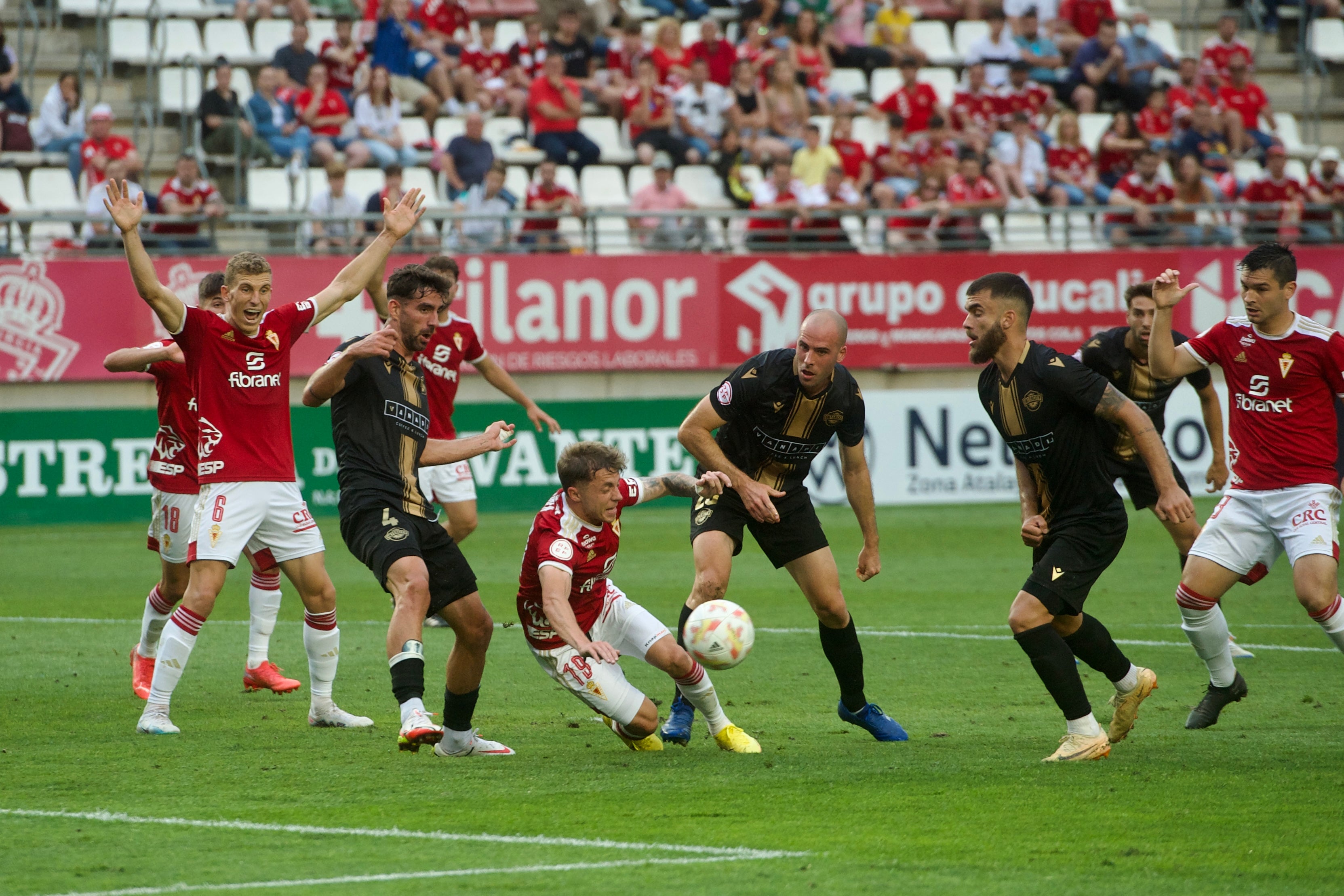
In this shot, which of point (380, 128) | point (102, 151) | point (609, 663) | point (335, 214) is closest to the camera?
point (609, 663)

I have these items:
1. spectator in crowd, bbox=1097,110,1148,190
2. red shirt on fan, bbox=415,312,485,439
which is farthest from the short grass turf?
spectator in crowd, bbox=1097,110,1148,190

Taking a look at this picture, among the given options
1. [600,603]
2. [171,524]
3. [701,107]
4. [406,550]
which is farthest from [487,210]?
[600,603]

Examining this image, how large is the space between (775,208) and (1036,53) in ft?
21.5

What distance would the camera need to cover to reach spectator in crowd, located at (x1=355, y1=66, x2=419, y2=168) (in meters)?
21.6

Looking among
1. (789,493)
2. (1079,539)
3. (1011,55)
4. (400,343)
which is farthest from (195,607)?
(1011,55)

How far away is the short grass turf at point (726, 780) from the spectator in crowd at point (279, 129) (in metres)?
10.5

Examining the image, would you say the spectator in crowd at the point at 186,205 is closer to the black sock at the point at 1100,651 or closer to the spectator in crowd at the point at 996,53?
the spectator in crowd at the point at 996,53

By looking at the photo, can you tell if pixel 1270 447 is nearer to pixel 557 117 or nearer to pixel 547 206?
pixel 547 206

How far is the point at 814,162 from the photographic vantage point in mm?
22266

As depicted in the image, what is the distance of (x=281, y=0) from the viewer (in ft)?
79.0

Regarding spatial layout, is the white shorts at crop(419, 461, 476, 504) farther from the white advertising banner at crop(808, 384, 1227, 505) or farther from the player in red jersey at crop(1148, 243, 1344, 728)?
the white advertising banner at crop(808, 384, 1227, 505)

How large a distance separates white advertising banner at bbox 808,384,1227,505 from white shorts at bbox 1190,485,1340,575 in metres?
11.7

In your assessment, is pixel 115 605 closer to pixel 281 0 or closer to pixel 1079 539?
pixel 1079 539

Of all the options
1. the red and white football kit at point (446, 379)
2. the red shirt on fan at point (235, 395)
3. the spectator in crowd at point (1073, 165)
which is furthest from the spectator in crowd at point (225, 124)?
the red shirt on fan at point (235, 395)
